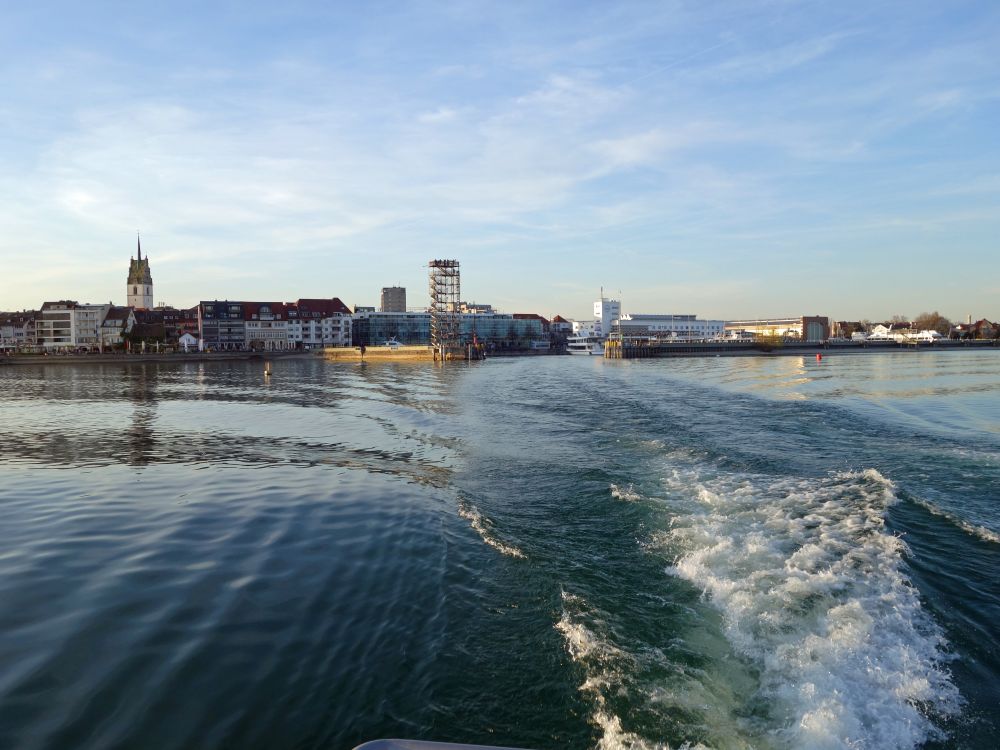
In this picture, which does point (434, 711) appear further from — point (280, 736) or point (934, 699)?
point (934, 699)

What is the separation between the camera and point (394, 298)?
577 feet

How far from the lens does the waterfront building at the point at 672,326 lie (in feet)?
584

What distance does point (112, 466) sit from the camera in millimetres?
14586

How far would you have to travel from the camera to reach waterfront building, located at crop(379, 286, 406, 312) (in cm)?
17489

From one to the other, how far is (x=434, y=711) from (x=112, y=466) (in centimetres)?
1370

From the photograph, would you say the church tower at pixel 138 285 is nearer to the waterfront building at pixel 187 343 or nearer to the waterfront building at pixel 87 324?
the waterfront building at pixel 87 324

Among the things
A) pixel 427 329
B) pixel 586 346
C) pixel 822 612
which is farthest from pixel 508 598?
pixel 427 329

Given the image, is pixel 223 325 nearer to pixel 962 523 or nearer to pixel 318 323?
pixel 318 323

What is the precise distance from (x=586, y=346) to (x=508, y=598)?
132426 millimetres

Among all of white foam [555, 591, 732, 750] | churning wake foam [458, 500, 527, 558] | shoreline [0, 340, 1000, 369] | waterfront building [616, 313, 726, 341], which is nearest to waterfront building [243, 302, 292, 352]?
shoreline [0, 340, 1000, 369]

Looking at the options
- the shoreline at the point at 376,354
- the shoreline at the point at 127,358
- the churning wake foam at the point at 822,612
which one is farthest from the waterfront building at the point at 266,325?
the churning wake foam at the point at 822,612

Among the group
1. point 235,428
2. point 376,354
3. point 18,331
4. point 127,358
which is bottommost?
point 235,428

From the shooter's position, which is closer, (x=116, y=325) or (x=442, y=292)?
(x=442, y=292)

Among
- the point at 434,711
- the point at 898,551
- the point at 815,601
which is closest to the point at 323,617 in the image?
the point at 434,711
